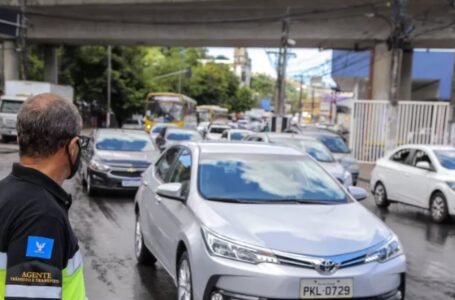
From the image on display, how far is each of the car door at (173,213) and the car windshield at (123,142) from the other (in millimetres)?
7968

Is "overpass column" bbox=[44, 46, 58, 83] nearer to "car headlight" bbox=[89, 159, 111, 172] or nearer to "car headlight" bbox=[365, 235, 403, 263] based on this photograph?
"car headlight" bbox=[89, 159, 111, 172]

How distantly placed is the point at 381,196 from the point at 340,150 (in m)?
4.98

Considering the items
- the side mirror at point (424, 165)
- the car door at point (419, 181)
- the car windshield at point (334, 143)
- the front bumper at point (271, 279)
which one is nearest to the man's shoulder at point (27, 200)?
the front bumper at point (271, 279)

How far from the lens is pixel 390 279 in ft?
15.5

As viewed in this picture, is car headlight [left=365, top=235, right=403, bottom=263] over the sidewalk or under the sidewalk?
over

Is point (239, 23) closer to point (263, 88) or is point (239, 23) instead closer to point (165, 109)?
point (165, 109)

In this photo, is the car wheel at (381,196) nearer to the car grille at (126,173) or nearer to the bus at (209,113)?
the car grille at (126,173)

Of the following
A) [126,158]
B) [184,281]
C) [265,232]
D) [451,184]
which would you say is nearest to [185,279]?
[184,281]

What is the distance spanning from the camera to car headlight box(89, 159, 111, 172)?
12956 millimetres

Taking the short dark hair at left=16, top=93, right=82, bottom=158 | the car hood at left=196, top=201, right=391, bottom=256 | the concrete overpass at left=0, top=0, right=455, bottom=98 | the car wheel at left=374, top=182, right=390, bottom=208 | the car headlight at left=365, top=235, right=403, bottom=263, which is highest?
the concrete overpass at left=0, top=0, right=455, bottom=98

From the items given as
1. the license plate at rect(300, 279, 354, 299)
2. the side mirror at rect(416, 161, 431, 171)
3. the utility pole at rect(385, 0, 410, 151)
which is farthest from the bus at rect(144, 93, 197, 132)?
the license plate at rect(300, 279, 354, 299)

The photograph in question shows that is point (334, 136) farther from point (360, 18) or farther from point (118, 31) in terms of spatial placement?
point (118, 31)

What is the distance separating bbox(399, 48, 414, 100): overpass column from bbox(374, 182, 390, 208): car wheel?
62.8 feet

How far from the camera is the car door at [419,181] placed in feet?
39.2
